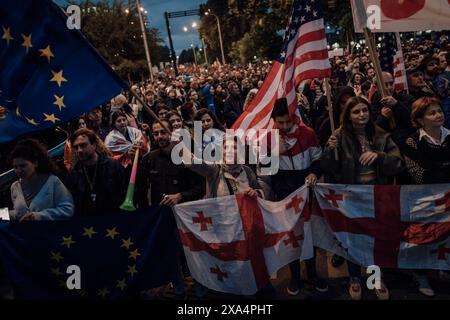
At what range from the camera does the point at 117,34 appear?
36.6 m

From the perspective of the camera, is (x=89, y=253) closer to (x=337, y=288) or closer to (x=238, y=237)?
(x=238, y=237)

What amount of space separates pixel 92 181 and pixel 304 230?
7.30 feet

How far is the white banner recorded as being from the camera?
389 centimetres

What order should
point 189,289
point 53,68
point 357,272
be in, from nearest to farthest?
point 53,68 < point 357,272 < point 189,289

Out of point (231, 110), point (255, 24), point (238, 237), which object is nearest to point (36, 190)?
point (238, 237)

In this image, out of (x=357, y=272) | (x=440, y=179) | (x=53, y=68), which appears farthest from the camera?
(x=357, y=272)

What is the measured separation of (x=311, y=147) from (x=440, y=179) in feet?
4.09

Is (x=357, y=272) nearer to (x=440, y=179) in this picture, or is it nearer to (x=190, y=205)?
(x=440, y=179)

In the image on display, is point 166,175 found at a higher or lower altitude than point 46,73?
lower

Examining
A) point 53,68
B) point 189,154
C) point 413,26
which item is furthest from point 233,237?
point 413,26

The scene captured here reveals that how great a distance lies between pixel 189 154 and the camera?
12.2ft

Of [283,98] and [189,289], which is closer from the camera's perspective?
[283,98]

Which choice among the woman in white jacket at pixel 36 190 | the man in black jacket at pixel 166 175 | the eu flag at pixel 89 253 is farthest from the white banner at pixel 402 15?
the woman in white jacket at pixel 36 190

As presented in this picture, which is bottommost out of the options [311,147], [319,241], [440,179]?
[319,241]
